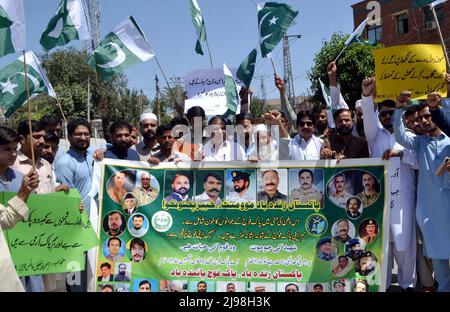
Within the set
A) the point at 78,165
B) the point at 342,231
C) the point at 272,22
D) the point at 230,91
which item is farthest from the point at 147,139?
the point at 342,231

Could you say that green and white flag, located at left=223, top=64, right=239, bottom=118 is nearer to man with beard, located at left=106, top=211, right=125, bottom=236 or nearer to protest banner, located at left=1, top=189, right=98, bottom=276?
man with beard, located at left=106, top=211, right=125, bottom=236

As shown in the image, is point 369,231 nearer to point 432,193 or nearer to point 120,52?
point 432,193

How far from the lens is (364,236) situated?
13.6 feet

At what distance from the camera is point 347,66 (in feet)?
78.6

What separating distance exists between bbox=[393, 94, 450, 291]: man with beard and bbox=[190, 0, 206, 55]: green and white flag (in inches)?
134

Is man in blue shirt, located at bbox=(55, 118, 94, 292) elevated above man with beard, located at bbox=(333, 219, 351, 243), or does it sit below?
above

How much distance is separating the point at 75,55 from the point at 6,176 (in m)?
42.3

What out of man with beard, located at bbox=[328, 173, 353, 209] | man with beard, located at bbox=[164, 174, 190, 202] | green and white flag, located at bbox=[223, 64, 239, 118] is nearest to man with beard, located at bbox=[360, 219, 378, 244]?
man with beard, located at bbox=[328, 173, 353, 209]

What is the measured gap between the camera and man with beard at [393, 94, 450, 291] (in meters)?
4.37

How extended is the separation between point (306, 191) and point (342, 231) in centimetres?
45

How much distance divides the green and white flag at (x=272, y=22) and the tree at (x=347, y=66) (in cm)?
1780
